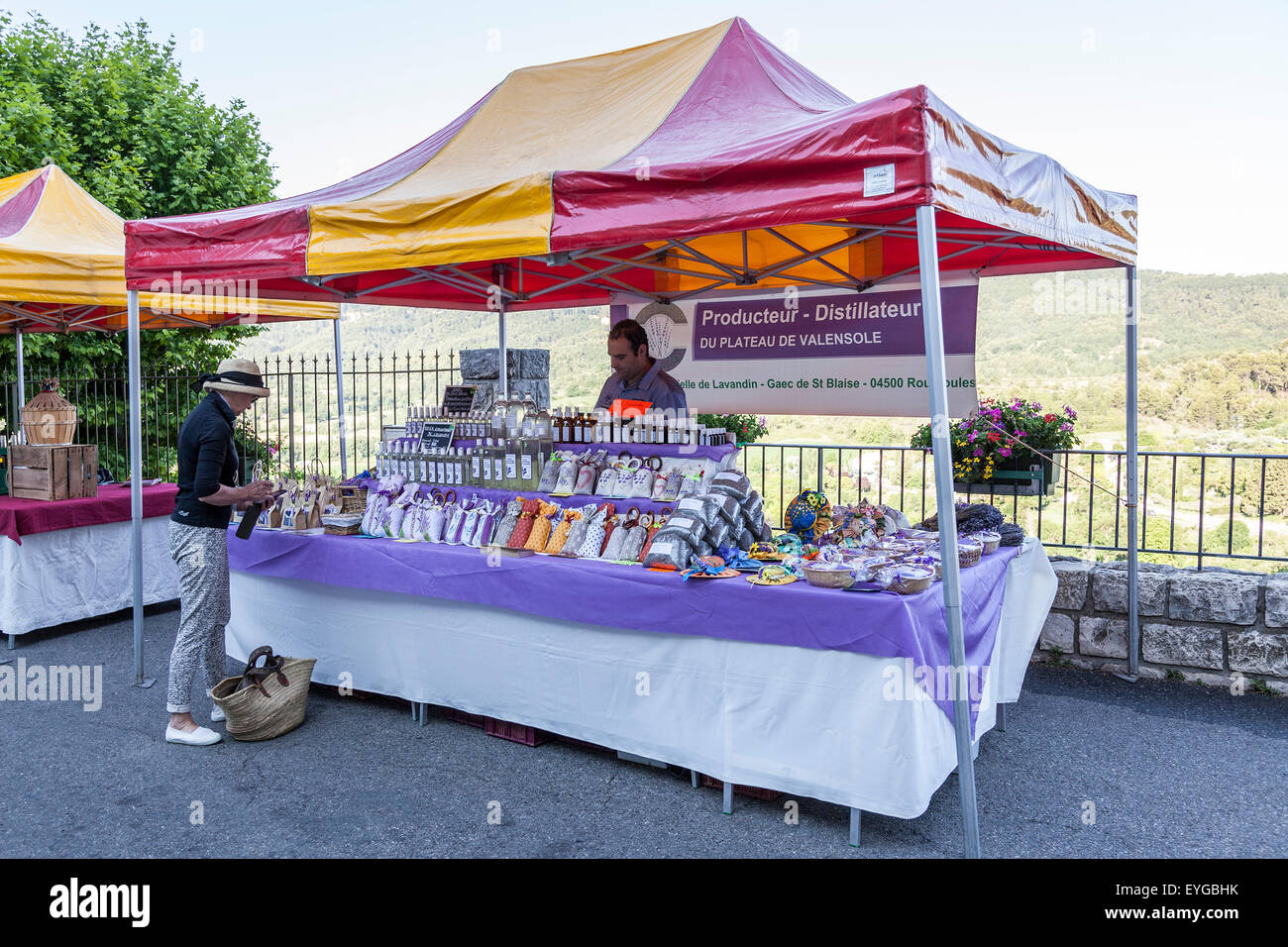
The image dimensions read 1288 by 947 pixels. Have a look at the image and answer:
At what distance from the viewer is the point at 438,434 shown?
5.00 m

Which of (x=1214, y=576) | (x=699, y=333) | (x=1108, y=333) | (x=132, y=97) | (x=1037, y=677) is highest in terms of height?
(x=132, y=97)

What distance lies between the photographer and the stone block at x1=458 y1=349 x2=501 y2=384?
7.36 metres

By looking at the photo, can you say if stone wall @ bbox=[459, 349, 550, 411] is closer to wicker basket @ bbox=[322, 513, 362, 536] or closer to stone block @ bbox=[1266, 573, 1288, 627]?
wicker basket @ bbox=[322, 513, 362, 536]

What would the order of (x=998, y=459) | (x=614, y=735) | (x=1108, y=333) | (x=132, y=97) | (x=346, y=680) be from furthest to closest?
(x=1108, y=333)
(x=132, y=97)
(x=998, y=459)
(x=346, y=680)
(x=614, y=735)

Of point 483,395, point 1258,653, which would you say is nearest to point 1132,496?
point 1258,653

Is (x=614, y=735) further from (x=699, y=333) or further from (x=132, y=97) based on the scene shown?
(x=132, y=97)

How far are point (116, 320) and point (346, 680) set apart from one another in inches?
221

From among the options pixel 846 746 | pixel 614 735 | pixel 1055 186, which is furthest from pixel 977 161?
pixel 614 735

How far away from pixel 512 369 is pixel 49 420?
335 cm

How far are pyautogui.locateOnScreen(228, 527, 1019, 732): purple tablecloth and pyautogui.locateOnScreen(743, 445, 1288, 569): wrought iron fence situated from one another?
5.76 feet

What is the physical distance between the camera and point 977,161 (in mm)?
3148

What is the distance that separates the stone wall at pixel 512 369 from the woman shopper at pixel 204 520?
2.95m

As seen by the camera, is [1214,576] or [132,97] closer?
[1214,576]

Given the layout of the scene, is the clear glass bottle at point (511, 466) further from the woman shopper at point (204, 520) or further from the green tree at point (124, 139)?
the green tree at point (124, 139)
